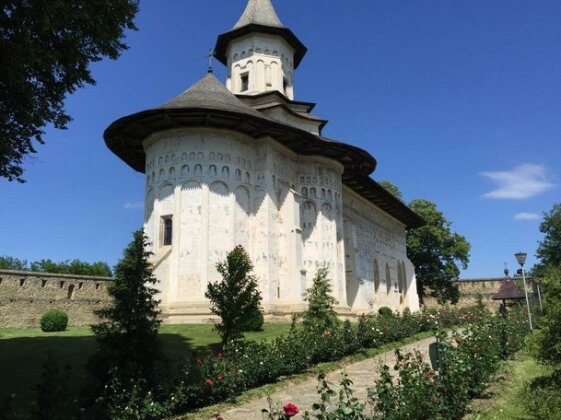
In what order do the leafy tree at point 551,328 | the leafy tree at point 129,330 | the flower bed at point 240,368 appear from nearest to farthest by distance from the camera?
1. the leafy tree at point 551,328
2. the flower bed at point 240,368
3. the leafy tree at point 129,330

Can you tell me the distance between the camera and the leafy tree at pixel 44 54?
24.9 ft

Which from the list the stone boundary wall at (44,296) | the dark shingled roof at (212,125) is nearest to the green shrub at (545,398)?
the dark shingled roof at (212,125)

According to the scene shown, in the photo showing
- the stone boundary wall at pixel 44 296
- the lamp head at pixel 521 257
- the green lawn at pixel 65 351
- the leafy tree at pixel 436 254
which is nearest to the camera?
the green lawn at pixel 65 351

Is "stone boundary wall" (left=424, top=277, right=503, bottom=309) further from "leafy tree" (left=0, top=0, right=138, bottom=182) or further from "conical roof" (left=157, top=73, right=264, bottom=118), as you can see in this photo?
"leafy tree" (left=0, top=0, right=138, bottom=182)

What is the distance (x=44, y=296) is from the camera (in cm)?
2066

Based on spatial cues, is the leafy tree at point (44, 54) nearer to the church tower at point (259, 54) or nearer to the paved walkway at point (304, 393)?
the paved walkway at point (304, 393)

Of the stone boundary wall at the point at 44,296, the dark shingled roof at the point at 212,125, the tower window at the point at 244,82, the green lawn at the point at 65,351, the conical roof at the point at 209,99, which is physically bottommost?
the green lawn at the point at 65,351

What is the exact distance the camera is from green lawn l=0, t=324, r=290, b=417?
6984mm

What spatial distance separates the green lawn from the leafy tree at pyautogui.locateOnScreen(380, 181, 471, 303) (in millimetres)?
24300

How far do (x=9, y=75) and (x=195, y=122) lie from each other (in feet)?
30.4

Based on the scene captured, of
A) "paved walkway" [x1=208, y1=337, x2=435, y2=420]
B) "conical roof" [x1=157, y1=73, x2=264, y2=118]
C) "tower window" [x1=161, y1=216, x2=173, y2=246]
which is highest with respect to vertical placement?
"conical roof" [x1=157, y1=73, x2=264, y2=118]

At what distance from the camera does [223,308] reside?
10.1 meters

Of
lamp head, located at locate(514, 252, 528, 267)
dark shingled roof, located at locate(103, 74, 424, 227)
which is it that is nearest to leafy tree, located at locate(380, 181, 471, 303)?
dark shingled roof, located at locate(103, 74, 424, 227)

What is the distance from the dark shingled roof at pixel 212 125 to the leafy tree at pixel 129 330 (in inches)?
386
